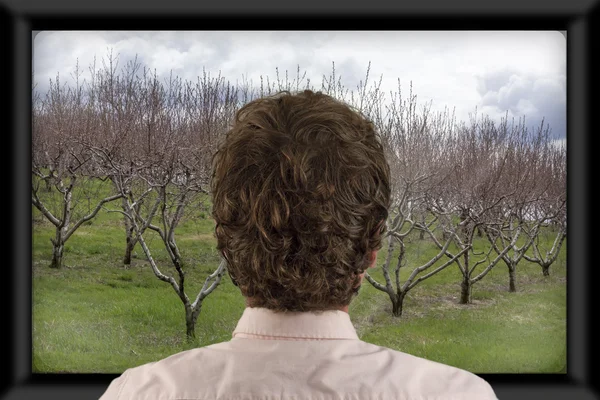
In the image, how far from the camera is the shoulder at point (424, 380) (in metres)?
0.71

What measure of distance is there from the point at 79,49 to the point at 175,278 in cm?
109

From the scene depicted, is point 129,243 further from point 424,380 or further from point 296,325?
point 424,380

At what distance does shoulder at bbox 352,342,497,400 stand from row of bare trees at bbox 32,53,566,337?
2.10 metres

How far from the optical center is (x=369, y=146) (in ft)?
2.71

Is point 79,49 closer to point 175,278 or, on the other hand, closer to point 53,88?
point 53,88

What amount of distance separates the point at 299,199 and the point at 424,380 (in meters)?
0.26

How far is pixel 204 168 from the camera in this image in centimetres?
286

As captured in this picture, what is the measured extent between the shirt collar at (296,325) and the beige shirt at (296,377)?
0.10 feet

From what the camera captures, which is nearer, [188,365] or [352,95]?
[188,365]

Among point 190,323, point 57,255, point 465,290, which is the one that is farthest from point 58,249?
point 465,290

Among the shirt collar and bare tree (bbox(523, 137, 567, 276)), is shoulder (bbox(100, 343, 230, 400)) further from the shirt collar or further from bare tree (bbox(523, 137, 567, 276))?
bare tree (bbox(523, 137, 567, 276))

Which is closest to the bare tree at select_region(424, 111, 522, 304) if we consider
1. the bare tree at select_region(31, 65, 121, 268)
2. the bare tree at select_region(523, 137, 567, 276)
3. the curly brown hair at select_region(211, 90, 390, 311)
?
the bare tree at select_region(523, 137, 567, 276)

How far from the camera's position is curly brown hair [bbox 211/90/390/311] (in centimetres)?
79
